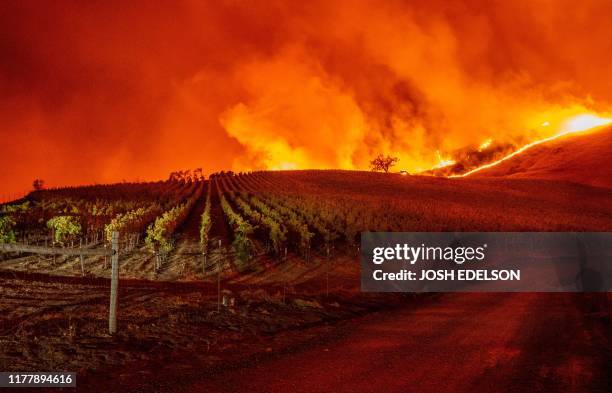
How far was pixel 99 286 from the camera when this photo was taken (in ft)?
64.5

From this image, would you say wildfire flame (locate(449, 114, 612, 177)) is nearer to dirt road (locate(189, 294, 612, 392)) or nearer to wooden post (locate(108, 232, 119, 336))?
dirt road (locate(189, 294, 612, 392))

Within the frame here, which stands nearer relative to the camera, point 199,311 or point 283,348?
point 283,348

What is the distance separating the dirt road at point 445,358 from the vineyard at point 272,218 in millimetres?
7651

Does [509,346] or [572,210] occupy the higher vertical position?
[572,210]

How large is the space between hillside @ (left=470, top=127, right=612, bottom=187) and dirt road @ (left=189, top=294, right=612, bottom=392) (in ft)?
267

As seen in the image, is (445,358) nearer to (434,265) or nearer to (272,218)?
(434,265)

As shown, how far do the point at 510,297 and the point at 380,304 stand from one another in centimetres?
444

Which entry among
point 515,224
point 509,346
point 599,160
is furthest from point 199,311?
point 599,160

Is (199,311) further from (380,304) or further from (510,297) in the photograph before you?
(510,297)

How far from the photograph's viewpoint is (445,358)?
10.8 meters

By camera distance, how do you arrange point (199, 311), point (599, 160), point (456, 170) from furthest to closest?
point (456, 170) → point (599, 160) → point (199, 311)

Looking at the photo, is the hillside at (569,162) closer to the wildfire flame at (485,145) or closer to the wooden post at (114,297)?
the wildfire flame at (485,145)

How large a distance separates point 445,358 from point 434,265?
1975cm

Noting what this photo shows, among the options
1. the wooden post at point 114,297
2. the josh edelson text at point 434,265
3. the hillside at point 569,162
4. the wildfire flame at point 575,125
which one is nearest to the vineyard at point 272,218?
the josh edelson text at point 434,265
